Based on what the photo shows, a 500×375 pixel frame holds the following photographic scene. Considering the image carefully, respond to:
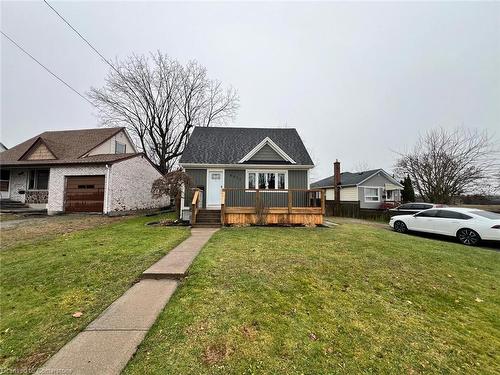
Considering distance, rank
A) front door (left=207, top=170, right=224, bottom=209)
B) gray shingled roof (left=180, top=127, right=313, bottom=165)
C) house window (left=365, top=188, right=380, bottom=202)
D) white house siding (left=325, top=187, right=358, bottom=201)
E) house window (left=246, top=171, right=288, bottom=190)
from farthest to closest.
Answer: white house siding (left=325, top=187, right=358, bottom=201)
house window (left=365, top=188, right=380, bottom=202)
gray shingled roof (left=180, top=127, right=313, bottom=165)
house window (left=246, top=171, right=288, bottom=190)
front door (left=207, top=170, right=224, bottom=209)

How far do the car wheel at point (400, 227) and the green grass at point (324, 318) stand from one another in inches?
237

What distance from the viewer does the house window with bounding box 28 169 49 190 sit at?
17.5 metres

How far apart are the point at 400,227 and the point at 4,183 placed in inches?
1089

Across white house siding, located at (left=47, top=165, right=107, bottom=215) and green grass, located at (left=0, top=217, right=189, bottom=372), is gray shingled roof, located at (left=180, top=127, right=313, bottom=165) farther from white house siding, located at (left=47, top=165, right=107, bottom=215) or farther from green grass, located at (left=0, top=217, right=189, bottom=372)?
green grass, located at (left=0, top=217, right=189, bottom=372)

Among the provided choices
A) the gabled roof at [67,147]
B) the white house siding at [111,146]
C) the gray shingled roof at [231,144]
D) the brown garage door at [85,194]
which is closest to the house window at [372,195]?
the gray shingled roof at [231,144]

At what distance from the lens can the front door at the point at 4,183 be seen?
17656 millimetres

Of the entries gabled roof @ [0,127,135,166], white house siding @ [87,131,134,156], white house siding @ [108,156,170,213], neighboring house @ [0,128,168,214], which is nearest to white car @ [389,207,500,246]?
white house siding @ [108,156,170,213]

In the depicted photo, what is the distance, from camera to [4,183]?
1786cm

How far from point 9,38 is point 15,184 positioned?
14.3 m

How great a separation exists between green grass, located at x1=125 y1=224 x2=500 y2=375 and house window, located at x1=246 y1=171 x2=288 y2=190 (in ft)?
29.4

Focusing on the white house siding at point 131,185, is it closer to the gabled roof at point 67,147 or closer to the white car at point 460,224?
the gabled roof at point 67,147

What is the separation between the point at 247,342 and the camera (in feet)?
8.55

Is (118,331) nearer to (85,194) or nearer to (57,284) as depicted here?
(57,284)

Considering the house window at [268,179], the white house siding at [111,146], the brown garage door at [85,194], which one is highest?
the white house siding at [111,146]
